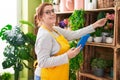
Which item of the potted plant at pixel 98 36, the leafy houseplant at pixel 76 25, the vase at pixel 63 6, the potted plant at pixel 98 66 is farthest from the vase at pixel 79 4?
the potted plant at pixel 98 66

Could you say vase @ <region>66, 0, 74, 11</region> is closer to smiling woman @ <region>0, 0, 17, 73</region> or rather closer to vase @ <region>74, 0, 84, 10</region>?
vase @ <region>74, 0, 84, 10</region>

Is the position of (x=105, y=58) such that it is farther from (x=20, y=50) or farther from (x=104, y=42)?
(x=20, y=50)

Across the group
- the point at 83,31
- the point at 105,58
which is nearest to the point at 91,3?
the point at 83,31

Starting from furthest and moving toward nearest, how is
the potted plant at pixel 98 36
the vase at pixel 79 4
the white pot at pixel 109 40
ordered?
1. the vase at pixel 79 4
2. the potted plant at pixel 98 36
3. the white pot at pixel 109 40

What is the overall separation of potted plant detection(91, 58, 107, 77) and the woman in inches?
20.8

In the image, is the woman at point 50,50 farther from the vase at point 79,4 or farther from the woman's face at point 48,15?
the vase at point 79,4

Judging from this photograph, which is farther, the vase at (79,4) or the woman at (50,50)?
the vase at (79,4)

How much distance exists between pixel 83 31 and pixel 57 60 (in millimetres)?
492

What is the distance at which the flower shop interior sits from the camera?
2100mm

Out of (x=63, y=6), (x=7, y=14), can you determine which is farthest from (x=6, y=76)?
Result: (x=63, y=6)

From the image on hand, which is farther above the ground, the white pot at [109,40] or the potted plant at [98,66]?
the white pot at [109,40]

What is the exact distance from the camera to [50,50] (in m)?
1.71

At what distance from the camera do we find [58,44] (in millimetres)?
1769

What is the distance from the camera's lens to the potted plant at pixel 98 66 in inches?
90.2
